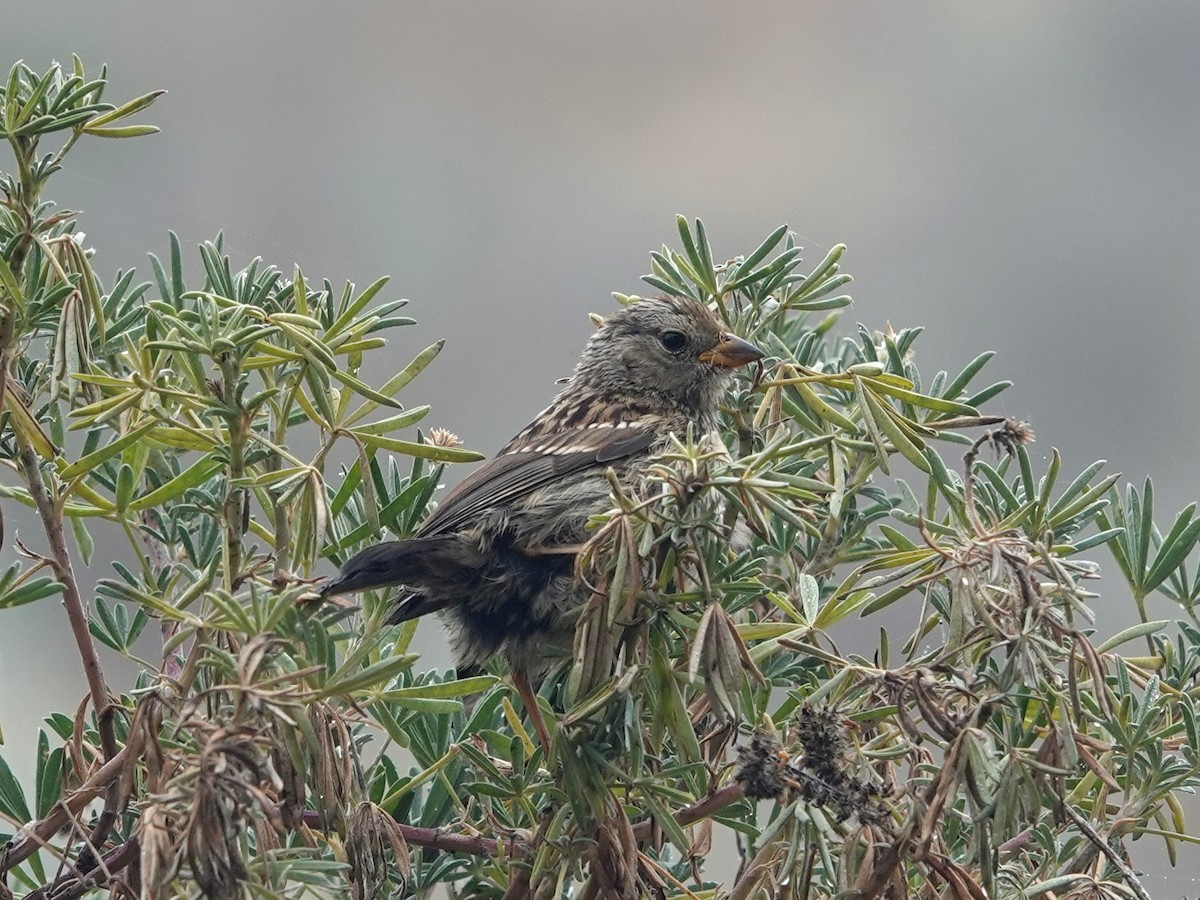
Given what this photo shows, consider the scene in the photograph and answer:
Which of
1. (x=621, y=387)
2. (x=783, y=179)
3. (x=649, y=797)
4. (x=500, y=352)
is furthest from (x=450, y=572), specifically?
(x=783, y=179)

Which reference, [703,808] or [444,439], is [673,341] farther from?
[703,808]

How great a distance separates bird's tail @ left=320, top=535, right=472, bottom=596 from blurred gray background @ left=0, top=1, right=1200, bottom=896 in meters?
2.00

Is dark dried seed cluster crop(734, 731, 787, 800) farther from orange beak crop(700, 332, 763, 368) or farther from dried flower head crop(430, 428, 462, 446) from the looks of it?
orange beak crop(700, 332, 763, 368)

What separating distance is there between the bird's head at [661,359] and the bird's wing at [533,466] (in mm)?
232

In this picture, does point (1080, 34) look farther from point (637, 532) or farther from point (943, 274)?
point (637, 532)


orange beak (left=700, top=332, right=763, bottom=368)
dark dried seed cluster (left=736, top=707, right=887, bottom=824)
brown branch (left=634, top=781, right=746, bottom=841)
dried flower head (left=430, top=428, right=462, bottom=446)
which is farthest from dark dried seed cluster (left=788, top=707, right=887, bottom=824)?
orange beak (left=700, top=332, right=763, bottom=368)

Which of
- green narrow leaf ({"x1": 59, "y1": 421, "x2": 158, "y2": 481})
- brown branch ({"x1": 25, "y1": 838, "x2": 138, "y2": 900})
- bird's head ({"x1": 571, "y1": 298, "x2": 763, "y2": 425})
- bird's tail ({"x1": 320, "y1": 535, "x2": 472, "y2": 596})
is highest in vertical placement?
bird's head ({"x1": 571, "y1": 298, "x2": 763, "y2": 425})

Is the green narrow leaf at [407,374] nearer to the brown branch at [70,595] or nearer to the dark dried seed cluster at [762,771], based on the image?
the brown branch at [70,595]

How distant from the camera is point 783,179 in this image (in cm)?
629

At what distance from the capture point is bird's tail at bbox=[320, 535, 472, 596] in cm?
177

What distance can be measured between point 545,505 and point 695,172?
397 centimetres

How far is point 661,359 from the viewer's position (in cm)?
335

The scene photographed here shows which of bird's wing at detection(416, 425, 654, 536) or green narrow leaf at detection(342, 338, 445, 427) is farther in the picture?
bird's wing at detection(416, 425, 654, 536)

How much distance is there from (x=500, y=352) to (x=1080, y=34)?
11.7ft
